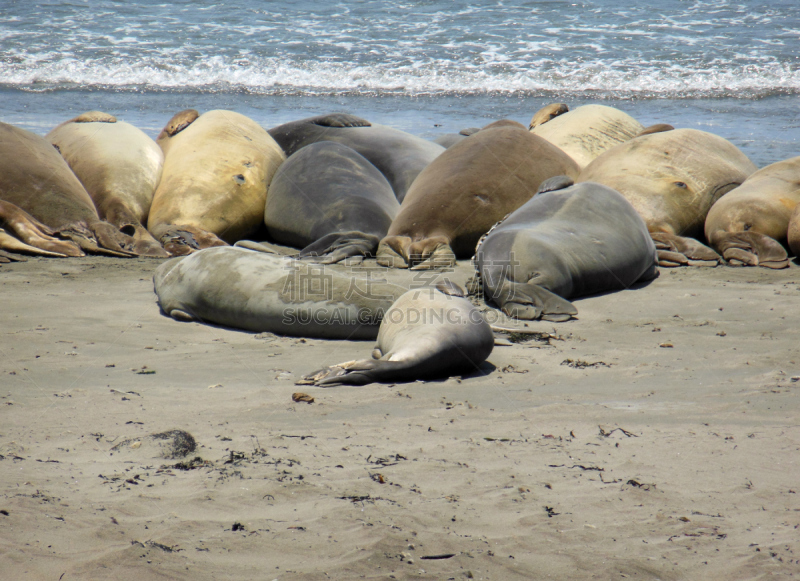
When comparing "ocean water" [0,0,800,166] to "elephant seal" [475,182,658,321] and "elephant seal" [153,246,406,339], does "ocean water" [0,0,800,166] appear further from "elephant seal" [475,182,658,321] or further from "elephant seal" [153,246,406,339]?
"elephant seal" [153,246,406,339]

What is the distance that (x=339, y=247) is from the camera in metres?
5.52

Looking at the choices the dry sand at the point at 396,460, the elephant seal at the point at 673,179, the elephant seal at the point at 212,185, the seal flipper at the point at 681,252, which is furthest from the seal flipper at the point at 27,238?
the seal flipper at the point at 681,252

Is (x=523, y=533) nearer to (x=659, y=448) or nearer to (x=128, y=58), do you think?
(x=659, y=448)

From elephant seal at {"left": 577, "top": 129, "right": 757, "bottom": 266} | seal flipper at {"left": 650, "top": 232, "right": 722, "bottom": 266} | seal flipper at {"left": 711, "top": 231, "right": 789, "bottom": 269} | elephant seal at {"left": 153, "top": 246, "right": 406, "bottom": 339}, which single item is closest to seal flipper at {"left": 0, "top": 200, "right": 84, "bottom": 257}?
elephant seal at {"left": 153, "top": 246, "right": 406, "bottom": 339}

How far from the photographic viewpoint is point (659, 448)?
7.63 feet

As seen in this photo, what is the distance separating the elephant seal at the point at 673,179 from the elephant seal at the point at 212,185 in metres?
3.12

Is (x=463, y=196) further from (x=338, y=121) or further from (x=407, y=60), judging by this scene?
(x=407, y=60)

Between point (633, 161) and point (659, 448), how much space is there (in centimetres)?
458

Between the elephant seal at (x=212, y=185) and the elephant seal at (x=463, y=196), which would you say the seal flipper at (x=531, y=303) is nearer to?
the elephant seal at (x=463, y=196)

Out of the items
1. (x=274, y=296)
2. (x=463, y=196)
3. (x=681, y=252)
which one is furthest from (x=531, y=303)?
(x=681, y=252)

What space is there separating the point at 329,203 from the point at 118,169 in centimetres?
206

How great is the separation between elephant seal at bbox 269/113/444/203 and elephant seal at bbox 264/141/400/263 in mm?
268

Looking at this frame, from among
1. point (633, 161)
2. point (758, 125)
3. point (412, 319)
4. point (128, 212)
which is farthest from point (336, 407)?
point (758, 125)

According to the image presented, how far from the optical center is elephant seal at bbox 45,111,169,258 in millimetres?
5945
